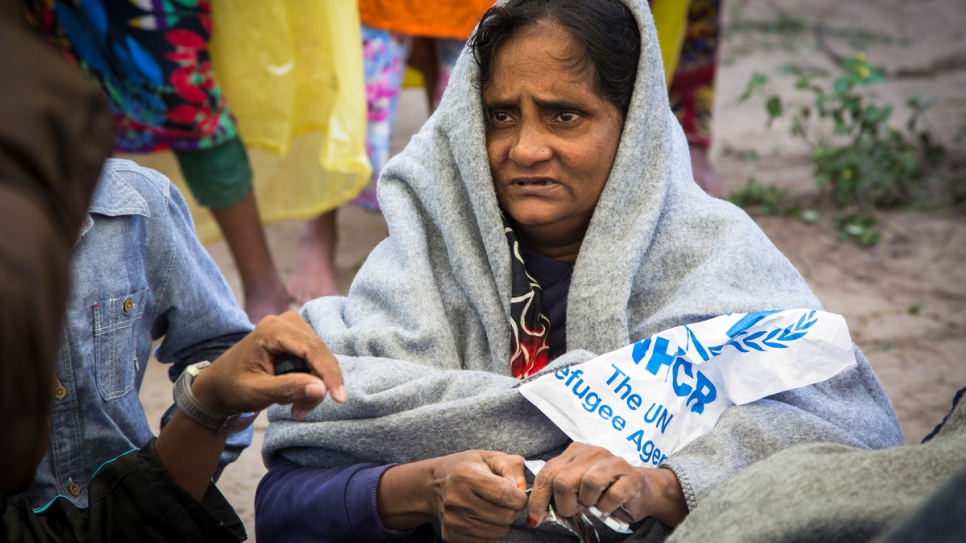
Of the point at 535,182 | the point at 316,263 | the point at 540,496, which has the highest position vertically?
the point at 535,182

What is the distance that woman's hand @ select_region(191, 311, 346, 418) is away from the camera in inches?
58.9

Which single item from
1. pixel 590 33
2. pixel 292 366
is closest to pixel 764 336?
pixel 590 33

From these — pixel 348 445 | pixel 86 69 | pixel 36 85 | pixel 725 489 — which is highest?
pixel 36 85

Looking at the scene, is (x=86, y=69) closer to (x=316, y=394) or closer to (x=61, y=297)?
(x=316, y=394)

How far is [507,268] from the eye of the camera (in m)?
1.99

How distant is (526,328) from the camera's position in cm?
196

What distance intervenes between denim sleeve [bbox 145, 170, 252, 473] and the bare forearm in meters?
0.42

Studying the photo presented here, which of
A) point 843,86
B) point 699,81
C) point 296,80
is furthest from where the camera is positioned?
point 843,86

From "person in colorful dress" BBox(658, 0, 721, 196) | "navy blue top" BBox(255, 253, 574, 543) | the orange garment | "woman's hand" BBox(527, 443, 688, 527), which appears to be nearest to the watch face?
"navy blue top" BBox(255, 253, 574, 543)

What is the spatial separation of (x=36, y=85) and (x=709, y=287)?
135 cm

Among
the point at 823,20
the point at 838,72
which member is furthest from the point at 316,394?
the point at 823,20

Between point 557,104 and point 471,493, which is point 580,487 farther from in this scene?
point 557,104

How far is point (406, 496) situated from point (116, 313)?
70 cm

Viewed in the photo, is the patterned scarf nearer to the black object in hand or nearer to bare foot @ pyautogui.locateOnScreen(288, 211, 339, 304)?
the black object in hand
